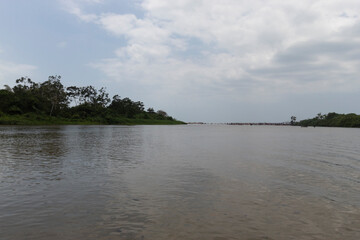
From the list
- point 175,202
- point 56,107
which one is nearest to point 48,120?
point 56,107

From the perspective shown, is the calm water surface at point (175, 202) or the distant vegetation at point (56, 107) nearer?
the calm water surface at point (175, 202)

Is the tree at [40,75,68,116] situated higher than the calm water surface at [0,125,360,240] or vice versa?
the tree at [40,75,68,116]

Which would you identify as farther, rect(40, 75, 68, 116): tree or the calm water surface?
rect(40, 75, 68, 116): tree

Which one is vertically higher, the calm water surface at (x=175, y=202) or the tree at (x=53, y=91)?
the tree at (x=53, y=91)

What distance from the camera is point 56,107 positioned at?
111m

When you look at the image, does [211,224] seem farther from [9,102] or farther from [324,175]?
[9,102]

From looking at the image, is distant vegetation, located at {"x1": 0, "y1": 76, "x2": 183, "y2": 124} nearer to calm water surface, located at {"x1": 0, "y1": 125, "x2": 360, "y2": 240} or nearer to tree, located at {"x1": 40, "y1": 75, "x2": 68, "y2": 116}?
tree, located at {"x1": 40, "y1": 75, "x2": 68, "y2": 116}

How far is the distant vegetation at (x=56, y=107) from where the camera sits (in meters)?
91.0

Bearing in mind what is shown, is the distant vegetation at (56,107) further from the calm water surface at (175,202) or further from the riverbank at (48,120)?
the calm water surface at (175,202)

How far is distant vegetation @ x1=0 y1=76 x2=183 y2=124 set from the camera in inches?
3581

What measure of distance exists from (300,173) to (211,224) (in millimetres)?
9594

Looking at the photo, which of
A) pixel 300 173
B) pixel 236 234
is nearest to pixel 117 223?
pixel 236 234

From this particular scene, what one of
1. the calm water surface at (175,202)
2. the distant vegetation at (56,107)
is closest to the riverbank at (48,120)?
the distant vegetation at (56,107)

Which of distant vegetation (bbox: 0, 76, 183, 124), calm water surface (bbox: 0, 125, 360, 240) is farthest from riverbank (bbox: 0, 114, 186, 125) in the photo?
calm water surface (bbox: 0, 125, 360, 240)
